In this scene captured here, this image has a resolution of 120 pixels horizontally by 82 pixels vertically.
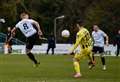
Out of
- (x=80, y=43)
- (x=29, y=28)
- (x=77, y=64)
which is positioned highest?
(x=29, y=28)

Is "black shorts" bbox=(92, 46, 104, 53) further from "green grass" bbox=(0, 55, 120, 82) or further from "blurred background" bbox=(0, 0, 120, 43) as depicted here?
"blurred background" bbox=(0, 0, 120, 43)

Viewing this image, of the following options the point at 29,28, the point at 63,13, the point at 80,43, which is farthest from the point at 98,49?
the point at 63,13

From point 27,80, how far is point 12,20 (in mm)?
64909

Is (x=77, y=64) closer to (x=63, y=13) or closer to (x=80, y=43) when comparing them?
(x=80, y=43)

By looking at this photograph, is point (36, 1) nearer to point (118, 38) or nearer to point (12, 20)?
point (12, 20)

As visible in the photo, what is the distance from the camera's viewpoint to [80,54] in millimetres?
23734

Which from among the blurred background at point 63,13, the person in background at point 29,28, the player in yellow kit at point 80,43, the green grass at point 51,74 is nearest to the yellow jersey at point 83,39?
the player in yellow kit at point 80,43

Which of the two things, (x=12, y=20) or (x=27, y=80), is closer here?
(x=27, y=80)

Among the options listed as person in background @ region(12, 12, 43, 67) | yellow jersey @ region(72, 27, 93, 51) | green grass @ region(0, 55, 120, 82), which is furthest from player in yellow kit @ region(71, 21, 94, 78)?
person in background @ region(12, 12, 43, 67)

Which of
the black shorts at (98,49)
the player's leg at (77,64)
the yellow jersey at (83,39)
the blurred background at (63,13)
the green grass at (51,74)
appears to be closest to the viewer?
the green grass at (51,74)

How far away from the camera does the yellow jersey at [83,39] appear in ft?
76.4

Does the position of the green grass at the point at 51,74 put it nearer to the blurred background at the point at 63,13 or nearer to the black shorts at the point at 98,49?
the black shorts at the point at 98,49

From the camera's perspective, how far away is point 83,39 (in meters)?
24.0

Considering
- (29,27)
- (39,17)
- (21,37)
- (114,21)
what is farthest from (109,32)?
(29,27)
